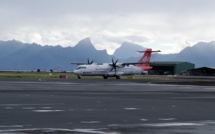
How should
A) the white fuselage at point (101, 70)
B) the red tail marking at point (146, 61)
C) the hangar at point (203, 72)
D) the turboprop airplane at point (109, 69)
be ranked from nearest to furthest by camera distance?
the white fuselage at point (101, 70) < the turboprop airplane at point (109, 69) < the red tail marking at point (146, 61) < the hangar at point (203, 72)

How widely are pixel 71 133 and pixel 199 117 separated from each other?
24.6 ft

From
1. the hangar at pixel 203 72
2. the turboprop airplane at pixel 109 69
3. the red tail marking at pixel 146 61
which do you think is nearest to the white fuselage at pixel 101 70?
the turboprop airplane at pixel 109 69

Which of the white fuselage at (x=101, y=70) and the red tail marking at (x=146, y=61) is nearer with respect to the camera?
the white fuselage at (x=101, y=70)

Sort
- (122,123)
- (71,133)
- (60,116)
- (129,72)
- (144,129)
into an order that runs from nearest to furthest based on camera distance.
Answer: (71,133), (144,129), (122,123), (60,116), (129,72)

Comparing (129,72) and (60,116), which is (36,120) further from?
(129,72)

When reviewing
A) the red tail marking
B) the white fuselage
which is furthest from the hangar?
the white fuselage

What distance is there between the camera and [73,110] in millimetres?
21125

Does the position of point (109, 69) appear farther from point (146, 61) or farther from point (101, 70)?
point (146, 61)

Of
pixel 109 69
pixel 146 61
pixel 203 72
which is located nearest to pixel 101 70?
pixel 109 69

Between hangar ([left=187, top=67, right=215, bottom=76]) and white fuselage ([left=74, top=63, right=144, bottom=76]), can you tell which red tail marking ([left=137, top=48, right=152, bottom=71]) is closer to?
white fuselage ([left=74, top=63, right=144, bottom=76])

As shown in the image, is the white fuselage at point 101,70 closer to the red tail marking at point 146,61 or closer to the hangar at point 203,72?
the red tail marking at point 146,61

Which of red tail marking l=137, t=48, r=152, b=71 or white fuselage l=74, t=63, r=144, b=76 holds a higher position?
red tail marking l=137, t=48, r=152, b=71

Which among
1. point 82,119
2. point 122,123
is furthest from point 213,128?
point 82,119

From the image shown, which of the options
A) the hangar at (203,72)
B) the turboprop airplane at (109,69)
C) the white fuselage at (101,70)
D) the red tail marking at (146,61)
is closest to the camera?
the white fuselage at (101,70)
